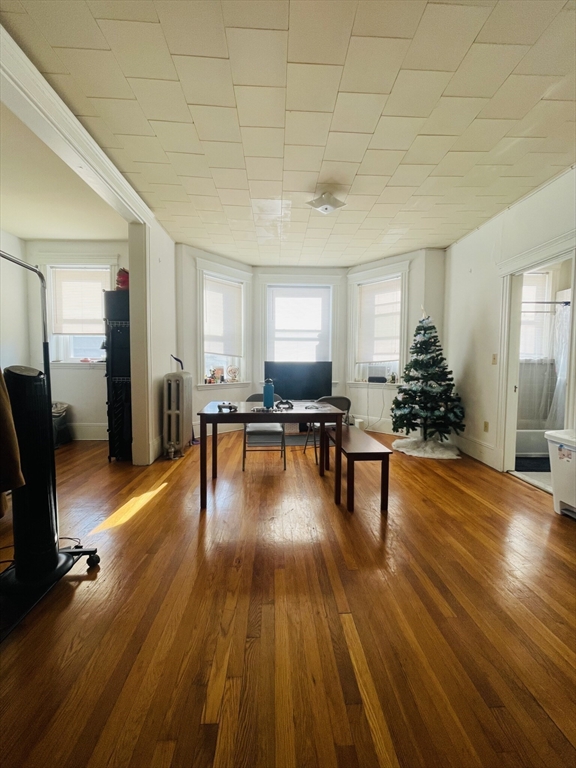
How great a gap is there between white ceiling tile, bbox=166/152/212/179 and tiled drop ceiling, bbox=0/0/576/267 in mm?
14

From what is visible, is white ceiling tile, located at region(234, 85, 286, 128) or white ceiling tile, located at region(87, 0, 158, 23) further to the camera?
white ceiling tile, located at region(234, 85, 286, 128)

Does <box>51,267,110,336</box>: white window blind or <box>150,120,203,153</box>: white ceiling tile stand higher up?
<box>150,120,203,153</box>: white ceiling tile

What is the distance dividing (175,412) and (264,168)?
2.78 m

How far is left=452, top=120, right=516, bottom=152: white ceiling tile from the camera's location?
220 centimetres

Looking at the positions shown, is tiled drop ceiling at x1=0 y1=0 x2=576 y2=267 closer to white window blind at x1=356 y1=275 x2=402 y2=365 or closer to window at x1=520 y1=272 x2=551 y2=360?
window at x1=520 y1=272 x2=551 y2=360

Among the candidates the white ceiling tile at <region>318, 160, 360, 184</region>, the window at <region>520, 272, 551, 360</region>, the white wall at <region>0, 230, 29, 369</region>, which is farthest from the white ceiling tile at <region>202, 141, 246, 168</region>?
the window at <region>520, 272, 551, 360</region>

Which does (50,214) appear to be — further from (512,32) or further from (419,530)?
(419,530)

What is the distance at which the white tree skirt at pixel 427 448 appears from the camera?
408 centimetres

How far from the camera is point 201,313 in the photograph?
4.93 metres

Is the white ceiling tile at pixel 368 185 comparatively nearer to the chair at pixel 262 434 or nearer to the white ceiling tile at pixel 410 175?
the white ceiling tile at pixel 410 175

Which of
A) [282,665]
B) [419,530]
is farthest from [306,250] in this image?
[282,665]

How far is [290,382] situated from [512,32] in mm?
4316

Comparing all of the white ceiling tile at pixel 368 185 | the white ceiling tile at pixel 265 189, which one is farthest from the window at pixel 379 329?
the white ceiling tile at pixel 265 189

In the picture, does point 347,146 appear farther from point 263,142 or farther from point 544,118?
point 544,118
